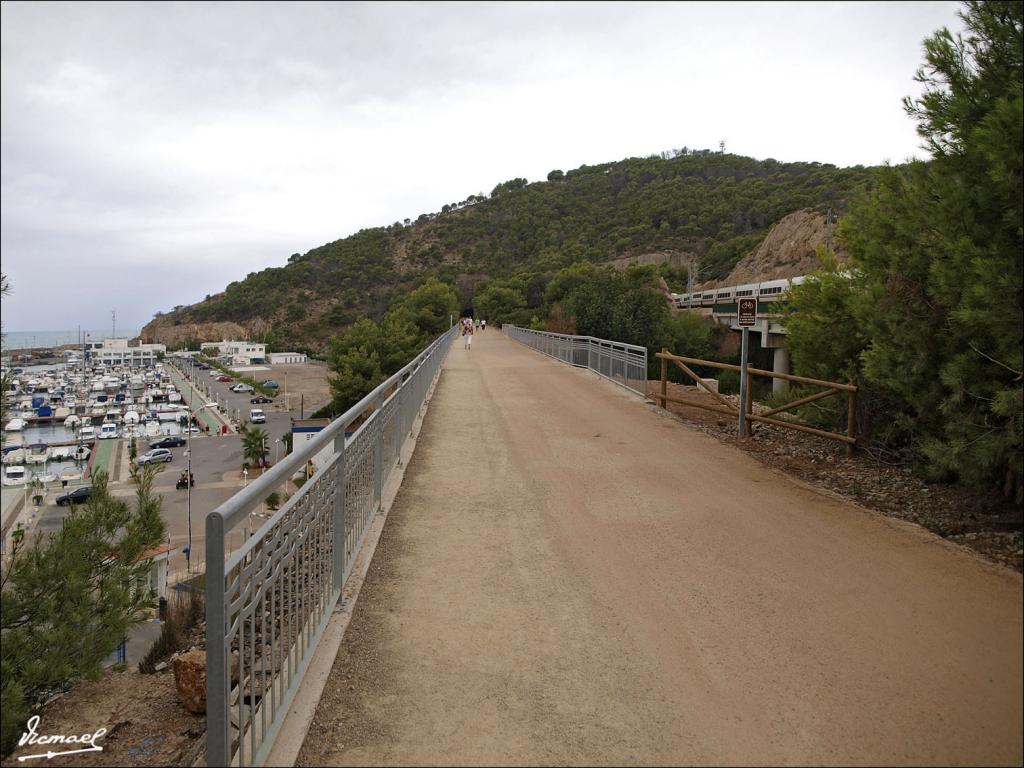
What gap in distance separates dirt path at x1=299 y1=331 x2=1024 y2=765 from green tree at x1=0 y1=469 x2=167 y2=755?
11.2 ft

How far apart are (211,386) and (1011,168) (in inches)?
3901

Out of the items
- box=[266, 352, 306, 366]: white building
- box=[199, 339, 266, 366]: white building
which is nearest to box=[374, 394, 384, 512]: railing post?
box=[266, 352, 306, 366]: white building

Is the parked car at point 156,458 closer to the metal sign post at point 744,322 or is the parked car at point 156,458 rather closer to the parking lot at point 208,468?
the parking lot at point 208,468

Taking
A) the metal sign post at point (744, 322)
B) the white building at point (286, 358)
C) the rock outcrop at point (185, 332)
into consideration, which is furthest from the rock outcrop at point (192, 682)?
the rock outcrop at point (185, 332)

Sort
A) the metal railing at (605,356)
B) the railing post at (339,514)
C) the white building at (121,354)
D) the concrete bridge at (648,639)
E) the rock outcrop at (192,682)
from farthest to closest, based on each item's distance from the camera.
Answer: the white building at (121,354), the metal railing at (605,356), the railing post at (339,514), the rock outcrop at (192,682), the concrete bridge at (648,639)

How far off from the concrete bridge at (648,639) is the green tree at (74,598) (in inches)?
133

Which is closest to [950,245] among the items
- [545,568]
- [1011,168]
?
[1011,168]

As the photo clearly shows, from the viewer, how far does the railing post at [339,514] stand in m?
4.36

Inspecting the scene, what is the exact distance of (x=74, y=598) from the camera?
24.0ft

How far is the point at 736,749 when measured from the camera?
285 cm

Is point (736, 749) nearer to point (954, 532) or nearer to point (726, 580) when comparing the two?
point (726, 580)

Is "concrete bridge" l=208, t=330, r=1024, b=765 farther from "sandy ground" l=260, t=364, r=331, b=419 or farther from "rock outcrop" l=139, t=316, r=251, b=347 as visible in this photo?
"rock outcrop" l=139, t=316, r=251, b=347

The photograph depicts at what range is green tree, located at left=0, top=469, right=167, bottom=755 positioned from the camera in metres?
6.24

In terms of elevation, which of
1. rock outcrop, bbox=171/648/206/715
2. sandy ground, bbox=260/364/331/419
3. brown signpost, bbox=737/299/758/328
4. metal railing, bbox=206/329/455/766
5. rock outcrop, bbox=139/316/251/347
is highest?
rock outcrop, bbox=139/316/251/347
